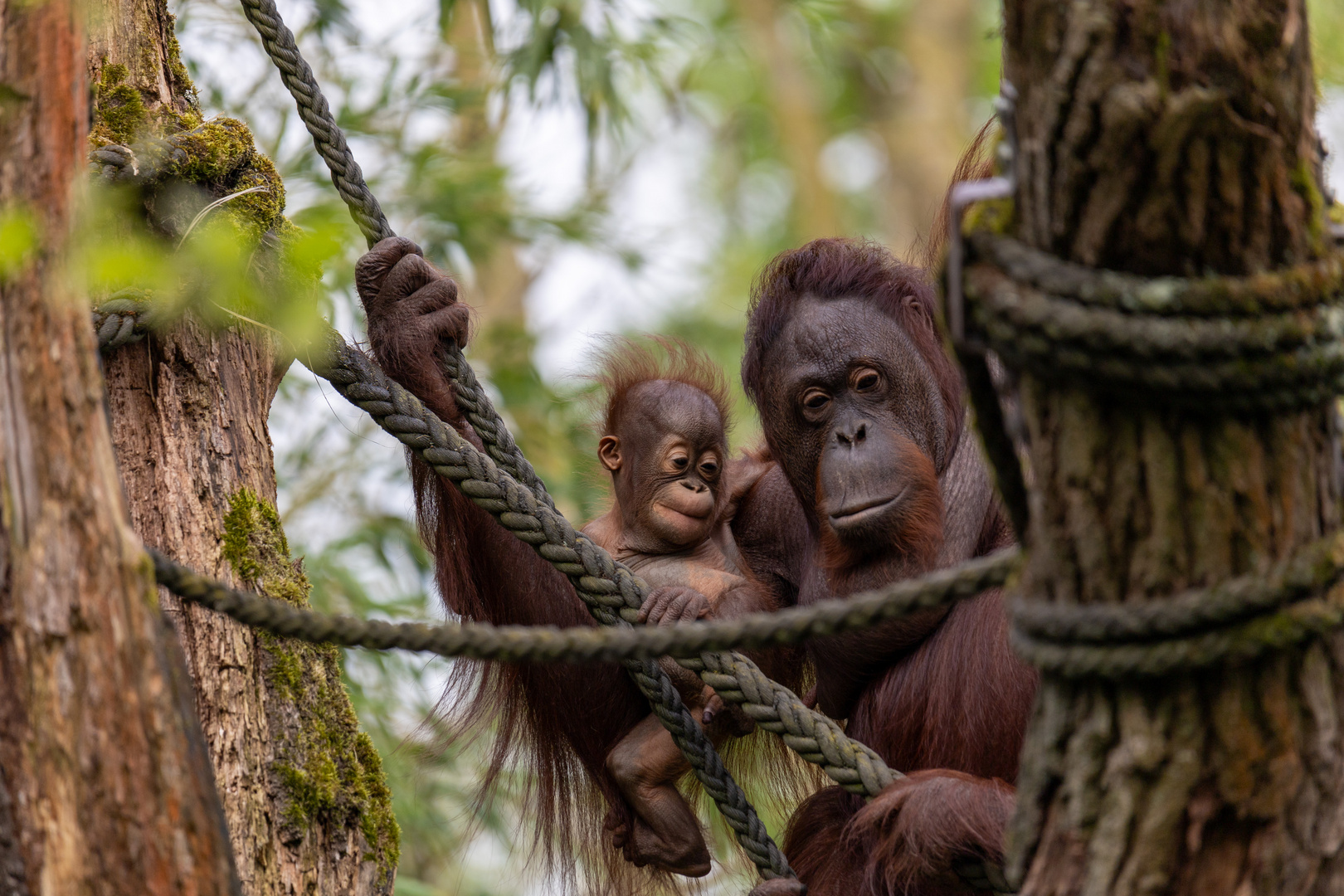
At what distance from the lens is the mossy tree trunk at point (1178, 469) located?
1327 millimetres

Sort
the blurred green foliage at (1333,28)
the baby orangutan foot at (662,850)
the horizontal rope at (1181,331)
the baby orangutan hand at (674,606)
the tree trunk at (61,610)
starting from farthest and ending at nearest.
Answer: the blurred green foliage at (1333,28), the baby orangutan foot at (662,850), the baby orangutan hand at (674,606), the tree trunk at (61,610), the horizontal rope at (1181,331)

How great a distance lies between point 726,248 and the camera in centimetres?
2045

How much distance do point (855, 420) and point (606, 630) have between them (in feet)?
5.06

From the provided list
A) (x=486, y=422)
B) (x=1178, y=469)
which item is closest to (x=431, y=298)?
(x=486, y=422)

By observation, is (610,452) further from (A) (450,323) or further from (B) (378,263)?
(B) (378,263)

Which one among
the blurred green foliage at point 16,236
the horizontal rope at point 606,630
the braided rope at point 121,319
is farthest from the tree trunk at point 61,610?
the braided rope at point 121,319

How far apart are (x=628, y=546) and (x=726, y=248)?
56.4 feet

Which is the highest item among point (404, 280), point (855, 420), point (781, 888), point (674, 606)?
point (404, 280)

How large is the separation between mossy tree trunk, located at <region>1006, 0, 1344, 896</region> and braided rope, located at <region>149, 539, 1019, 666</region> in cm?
17

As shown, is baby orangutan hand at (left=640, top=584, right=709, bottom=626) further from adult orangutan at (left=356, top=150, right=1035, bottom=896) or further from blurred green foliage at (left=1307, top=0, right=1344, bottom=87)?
blurred green foliage at (left=1307, top=0, right=1344, bottom=87)

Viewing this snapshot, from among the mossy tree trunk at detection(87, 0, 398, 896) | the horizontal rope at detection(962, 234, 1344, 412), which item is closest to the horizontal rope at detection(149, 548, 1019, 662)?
the horizontal rope at detection(962, 234, 1344, 412)

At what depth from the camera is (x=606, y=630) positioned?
1788 mm

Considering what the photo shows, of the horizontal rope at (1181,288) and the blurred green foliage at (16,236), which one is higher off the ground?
the blurred green foliage at (16,236)

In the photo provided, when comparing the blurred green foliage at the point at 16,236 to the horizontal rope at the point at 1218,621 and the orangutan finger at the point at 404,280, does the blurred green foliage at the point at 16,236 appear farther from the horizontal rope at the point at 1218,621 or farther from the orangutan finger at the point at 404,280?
the orangutan finger at the point at 404,280
